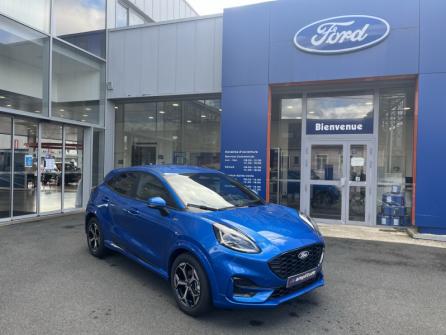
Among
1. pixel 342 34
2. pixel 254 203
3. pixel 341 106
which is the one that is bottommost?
pixel 254 203

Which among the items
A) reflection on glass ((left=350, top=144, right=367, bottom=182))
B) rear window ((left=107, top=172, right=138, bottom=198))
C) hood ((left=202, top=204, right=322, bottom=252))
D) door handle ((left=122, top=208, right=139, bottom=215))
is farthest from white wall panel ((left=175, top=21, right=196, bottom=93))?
hood ((left=202, top=204, right=322, bottom=252))

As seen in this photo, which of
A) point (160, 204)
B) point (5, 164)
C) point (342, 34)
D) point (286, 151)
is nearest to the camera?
point (160, 204)

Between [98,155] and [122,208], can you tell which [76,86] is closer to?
[98,155]

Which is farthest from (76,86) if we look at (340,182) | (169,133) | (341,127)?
(340,182)

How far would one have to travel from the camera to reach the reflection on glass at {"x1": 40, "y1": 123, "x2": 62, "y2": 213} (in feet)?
30.5

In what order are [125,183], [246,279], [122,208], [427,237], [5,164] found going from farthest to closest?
[5,164] < [427,237] < [125,183] < [122,208] < [246,279]

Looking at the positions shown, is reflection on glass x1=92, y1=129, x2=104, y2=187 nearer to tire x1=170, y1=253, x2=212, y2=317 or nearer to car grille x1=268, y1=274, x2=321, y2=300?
tire x1=170, y1=253, x2=212, y2=317

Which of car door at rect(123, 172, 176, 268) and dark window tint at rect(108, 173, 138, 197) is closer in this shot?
car door at rect(123, 172, 176, 268)

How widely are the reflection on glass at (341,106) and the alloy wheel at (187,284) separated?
662 centimetres

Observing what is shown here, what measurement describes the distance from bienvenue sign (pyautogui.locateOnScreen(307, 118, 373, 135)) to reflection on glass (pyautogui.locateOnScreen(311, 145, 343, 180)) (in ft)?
1.30

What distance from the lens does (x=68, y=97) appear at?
998cm

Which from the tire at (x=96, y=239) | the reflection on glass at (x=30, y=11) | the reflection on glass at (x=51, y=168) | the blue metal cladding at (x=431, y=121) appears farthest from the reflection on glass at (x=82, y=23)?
the blue metal cladding at (x=431, y=121)

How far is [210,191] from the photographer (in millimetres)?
4406

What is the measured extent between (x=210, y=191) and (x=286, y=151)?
5.34 meters
